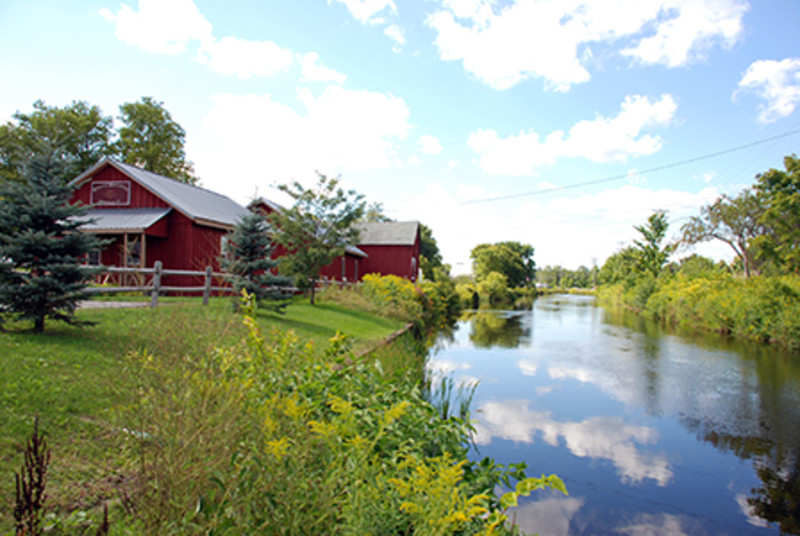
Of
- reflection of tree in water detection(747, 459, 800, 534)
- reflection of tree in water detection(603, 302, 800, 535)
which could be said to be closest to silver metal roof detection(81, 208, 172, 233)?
reflection of tree in water detection(603, 302, 800, 535)

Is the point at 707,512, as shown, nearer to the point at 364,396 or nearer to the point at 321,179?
the point at 364,396

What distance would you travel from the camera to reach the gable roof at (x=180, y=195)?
1730 centimetres

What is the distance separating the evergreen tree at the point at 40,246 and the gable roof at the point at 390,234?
27.2m

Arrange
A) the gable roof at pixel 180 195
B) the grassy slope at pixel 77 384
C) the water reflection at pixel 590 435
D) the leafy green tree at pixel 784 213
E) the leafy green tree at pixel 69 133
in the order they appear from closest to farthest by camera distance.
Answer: the grassy slope at pixel 77 384, the water reflection at pixel 590 435, the gable roof at pixel 180 195, the leafy green tree at pixel 784 213, the leafy green tree at pixel 69 133

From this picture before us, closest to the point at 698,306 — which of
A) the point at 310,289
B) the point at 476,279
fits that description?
the point at 310,289

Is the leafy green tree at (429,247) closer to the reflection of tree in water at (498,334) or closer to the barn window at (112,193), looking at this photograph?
the reflection of tree in water at (498,334)

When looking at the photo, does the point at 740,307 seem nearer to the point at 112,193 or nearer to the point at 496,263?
the point at 112,193

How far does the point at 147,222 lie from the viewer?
16.3 metres

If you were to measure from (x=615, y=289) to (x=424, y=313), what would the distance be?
3697cm

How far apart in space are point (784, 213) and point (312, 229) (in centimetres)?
2322

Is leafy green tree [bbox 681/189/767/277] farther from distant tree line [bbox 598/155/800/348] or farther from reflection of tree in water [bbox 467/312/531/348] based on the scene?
reflection of tree in water [bbox 467/312/531/348]

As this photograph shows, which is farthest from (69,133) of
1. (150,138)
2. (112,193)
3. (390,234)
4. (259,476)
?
(259,476)

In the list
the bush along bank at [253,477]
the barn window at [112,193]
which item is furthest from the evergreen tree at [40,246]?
the barn window at [112,193]

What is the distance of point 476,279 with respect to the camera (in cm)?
6569
